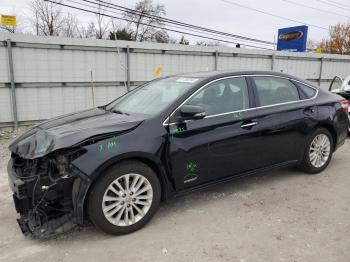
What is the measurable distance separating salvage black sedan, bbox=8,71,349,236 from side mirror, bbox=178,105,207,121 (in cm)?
1

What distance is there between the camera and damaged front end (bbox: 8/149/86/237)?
289 cm

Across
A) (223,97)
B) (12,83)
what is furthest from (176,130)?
(12,83)

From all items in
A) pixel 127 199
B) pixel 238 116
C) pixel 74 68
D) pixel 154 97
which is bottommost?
Answer: pixel 127 199

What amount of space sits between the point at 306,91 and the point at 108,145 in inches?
123

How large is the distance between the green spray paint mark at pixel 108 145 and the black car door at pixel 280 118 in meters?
1.80

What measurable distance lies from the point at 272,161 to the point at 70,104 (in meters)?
6.05

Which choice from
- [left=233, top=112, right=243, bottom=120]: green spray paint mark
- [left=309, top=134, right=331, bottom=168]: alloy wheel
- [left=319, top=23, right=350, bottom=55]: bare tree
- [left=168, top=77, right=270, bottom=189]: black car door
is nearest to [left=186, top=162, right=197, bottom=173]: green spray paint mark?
[left=168, top=77, right=270, bottom=189]: black car door

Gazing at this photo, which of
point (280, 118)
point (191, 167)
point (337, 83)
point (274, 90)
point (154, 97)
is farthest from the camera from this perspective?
point (337, 83)

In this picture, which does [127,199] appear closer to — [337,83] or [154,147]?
[154,147]

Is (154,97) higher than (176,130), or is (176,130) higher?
(154,97)

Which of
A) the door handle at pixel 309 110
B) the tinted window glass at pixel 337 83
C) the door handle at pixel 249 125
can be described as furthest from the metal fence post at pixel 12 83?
the tinted window glass at pixel 337 83

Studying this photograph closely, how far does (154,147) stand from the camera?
3.20m

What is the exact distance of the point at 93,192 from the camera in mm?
2932

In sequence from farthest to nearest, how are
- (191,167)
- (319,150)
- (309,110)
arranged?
(319,150) → (309,110) → (191,167)
